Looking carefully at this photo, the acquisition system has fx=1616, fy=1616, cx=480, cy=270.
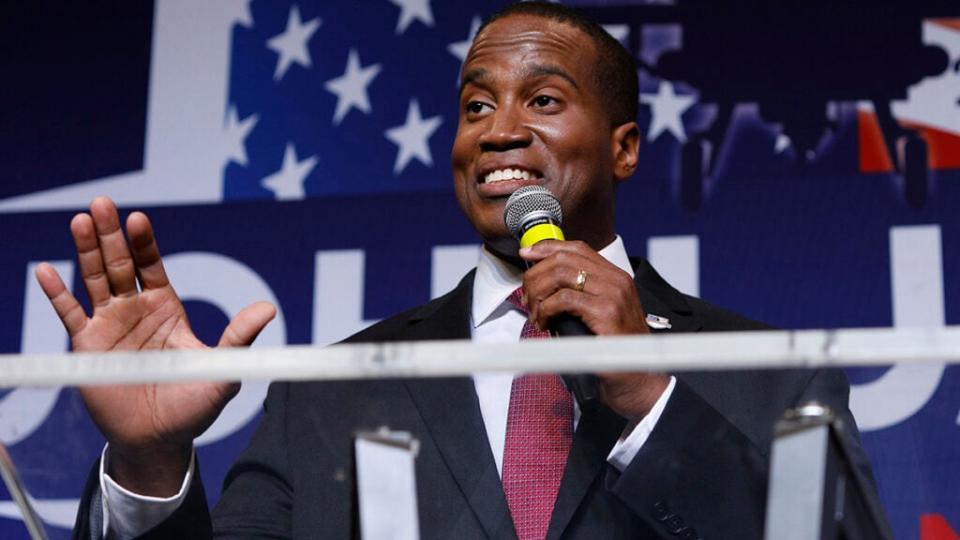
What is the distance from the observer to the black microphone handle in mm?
1137

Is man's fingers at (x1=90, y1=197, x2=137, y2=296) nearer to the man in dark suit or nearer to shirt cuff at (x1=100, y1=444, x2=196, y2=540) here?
the man in dark suit

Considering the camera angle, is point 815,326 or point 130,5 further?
point 130,5

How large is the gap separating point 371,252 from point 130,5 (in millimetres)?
674

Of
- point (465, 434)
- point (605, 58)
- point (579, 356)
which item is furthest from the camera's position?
point (605, 58)

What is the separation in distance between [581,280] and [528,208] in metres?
0.26

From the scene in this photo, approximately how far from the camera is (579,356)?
40.0 inches

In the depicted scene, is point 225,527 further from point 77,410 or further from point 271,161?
point 271,161

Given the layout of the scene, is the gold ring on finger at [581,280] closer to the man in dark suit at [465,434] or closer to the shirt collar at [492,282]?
the man in dark suit at [465,434]

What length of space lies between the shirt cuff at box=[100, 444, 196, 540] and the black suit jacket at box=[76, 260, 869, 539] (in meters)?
0.02

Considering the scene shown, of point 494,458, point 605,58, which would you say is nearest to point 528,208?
point 494,458

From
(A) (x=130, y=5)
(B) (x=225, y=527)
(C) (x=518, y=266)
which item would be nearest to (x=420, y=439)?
(B) (x=225, y=527)

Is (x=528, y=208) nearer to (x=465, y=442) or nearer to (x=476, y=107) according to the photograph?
(x=476, y=107)

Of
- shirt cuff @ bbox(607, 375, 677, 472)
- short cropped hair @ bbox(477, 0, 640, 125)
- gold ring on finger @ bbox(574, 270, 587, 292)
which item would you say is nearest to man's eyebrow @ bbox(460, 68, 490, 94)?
short cropped hair @ bbox(477, 0, 640, 125)

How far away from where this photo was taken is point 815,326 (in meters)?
2.62
